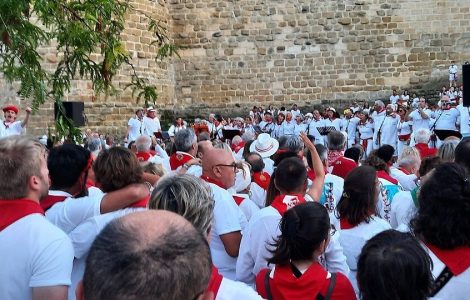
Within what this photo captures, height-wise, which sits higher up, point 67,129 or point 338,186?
point 67,129

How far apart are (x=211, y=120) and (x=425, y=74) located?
7218mm

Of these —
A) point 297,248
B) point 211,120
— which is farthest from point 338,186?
point 211,120

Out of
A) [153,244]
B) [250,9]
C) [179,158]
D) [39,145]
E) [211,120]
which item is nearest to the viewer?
[153,244]

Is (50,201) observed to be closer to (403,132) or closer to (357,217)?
(357,217)

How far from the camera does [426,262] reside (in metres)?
2.68

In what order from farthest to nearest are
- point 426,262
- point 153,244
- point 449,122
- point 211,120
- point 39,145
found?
1. point 211,120
2. point 449,122
3. point 39,145
4. point 426,262
5. point 153,244

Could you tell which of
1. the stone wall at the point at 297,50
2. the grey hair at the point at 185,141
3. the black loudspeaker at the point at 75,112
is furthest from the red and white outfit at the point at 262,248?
the stone wall at the point at 297,50

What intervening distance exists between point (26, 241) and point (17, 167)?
1.16 feet

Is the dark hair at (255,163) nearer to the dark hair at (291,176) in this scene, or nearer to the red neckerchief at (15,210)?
the dark hair at (291,176)

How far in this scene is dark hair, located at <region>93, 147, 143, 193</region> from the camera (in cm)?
406

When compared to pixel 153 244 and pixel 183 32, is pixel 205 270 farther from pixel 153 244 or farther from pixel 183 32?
pixel 183 32

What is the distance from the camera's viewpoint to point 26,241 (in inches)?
119

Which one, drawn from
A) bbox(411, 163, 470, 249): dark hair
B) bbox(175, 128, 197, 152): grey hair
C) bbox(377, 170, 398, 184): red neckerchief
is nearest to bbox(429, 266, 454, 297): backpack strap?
bbox(411, 163, 470, 249): dark hair

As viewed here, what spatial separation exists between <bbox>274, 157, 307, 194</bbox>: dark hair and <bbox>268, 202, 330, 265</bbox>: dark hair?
0.92m
